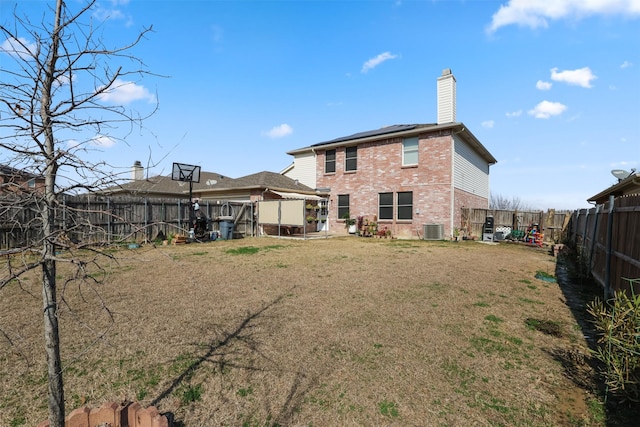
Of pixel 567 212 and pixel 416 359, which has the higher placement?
pixel 567 212

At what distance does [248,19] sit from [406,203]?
11.5 m

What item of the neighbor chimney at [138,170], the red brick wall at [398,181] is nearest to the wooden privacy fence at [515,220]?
the red brick wall at [398,181]

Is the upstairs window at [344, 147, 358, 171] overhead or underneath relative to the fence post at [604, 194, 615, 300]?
overhead

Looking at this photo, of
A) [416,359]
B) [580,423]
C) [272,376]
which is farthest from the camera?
[416,359]

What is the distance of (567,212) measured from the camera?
15.1m

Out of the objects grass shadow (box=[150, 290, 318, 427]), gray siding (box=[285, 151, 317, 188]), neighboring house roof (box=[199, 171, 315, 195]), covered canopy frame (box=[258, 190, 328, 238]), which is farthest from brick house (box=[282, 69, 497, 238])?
grass shadow (box=[150, 290, 318, 427])

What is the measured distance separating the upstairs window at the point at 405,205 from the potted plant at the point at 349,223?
2817 mm

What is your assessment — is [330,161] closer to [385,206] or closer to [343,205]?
[343,205]

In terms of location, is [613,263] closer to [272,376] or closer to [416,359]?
[416,359]


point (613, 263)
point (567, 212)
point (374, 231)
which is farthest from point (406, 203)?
point (613, 263)

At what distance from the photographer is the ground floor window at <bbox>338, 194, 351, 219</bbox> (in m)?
18.7

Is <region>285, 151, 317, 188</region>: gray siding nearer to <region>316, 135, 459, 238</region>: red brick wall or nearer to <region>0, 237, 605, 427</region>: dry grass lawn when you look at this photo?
<region>316, 135, 459, 238</region>: red brick wall

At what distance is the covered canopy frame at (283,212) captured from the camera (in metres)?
15.3

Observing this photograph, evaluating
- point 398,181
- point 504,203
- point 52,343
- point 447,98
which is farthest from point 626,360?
point 504,203
